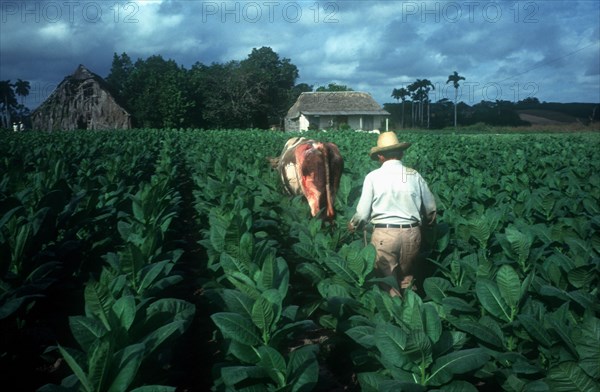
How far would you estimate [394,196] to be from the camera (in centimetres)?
468

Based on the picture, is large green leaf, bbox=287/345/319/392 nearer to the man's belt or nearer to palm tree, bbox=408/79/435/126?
the man's belt

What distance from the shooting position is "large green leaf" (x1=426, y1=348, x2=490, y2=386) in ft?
7.68

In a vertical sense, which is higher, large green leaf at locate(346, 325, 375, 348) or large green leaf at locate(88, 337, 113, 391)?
large green leaf at locate(88, 337, 113, 391)

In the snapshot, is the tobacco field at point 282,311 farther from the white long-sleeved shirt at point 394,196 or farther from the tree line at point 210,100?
the tree line at point 210,100

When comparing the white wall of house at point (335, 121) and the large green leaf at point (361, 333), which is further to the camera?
the white wall of house at point (335, 121)

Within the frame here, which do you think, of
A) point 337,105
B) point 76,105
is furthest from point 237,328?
point 337,105

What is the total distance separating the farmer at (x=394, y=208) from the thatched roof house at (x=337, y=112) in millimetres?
52686

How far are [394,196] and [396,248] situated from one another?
18.6 inches

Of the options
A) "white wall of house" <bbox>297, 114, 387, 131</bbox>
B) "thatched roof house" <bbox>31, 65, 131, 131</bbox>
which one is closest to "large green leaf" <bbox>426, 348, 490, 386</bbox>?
"white wall of house" <bbox>297, 114, 387, 131</bbox>

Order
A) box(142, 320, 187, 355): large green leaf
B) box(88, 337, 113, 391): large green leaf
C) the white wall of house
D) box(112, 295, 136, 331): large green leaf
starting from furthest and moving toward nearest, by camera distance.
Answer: the white wall of house → box(112, 295, 136, 331): large green leaf → box(142, 320, 187, 355): large green leaf → box(88, 337, 113, 391): large green leaf

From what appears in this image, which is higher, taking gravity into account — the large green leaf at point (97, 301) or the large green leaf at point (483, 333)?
the large green leaf at point (97, 301)

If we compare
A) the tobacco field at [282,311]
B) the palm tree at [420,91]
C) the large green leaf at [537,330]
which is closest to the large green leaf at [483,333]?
the tobacco field at [282,311]

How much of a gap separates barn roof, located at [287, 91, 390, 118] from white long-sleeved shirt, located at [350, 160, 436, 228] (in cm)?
5343

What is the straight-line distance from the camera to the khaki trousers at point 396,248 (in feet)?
15.4
